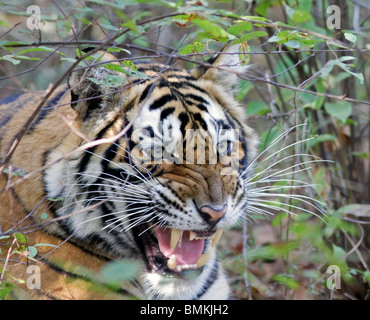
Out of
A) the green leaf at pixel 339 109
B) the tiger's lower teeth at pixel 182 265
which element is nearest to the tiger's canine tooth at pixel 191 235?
the tiger's lower teeth at pixel 182 265

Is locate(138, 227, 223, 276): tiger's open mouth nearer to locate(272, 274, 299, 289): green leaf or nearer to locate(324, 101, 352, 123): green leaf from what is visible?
locate(272, 274, 299, 289): green leaf

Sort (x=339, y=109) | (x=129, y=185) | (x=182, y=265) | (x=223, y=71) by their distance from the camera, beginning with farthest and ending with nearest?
(x=339, y=109) → (x=223, y=71) → (x=182, y=265) → (x=129, y=185)

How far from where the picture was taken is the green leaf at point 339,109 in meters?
3.32

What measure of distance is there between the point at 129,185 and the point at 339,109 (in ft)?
5.15

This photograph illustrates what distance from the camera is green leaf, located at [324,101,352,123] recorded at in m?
3.32

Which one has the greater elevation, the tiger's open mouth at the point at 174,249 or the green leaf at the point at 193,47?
the green leaf at the point at 193,47

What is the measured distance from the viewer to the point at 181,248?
2564 mm

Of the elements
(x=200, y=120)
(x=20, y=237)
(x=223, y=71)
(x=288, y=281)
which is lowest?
(x=288, y=281)

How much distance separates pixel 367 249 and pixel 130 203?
5.76 feet

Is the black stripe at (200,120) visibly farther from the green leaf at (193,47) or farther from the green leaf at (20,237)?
the green leaf at (20,237)

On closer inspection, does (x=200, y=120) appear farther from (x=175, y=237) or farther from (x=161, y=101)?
(x=175, y=237)

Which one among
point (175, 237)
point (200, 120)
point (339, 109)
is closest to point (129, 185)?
point (175, 237)

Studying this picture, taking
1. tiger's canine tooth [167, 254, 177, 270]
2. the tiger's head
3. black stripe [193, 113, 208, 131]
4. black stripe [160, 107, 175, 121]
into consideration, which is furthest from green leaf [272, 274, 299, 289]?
black stripe [160, 107, 175, 121]
